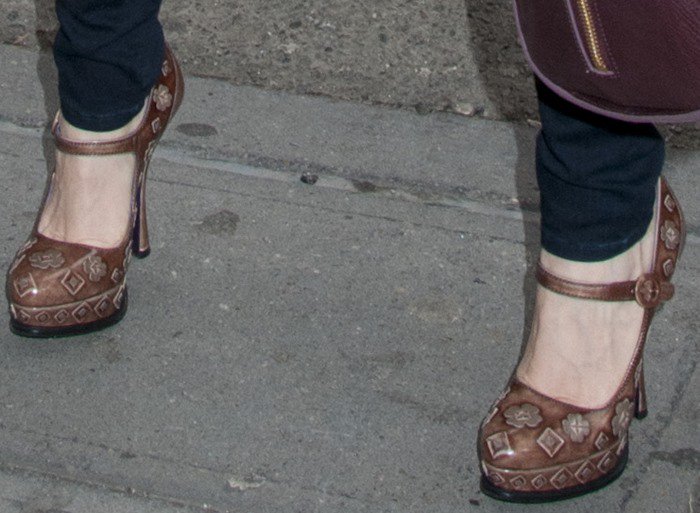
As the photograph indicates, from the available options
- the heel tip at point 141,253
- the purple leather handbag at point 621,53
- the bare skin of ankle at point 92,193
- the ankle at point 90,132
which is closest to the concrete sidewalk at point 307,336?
the heel tip at point 141,253

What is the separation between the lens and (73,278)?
2033 millimetres

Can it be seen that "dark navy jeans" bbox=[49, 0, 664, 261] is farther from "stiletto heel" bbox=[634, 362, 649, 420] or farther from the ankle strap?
"stiletto heel" bbox=[634, 362, 649, 420]

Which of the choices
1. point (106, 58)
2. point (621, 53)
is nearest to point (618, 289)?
point (621, 53)

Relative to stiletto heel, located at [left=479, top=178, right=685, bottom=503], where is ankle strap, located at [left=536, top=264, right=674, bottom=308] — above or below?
above

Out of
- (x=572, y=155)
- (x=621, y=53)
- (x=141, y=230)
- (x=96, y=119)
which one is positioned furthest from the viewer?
(x=141, y=230)

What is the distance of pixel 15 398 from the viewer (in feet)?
6.35

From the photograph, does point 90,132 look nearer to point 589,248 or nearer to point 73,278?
point 73,278

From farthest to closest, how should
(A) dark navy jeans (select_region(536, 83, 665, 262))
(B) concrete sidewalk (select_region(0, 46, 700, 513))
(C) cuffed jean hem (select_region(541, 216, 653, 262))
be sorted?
(B) concrete sidewalk (select_region(0, 46, 700, 513)) < (C) cuffed jean hem (select_region(541, 216, 653, 262)) < (A) dark navy jeans (select_region(536, 83, 665, 262))

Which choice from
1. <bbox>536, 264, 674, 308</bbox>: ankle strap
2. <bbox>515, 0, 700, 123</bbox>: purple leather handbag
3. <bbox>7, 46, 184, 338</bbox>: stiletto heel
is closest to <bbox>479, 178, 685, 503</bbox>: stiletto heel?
<bbox>536, 264, 674, 308</bbox>: ankle strap

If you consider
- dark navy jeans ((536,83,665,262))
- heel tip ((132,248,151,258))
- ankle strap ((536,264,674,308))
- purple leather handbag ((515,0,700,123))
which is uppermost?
purple leather handbag ((515,0,700,123))

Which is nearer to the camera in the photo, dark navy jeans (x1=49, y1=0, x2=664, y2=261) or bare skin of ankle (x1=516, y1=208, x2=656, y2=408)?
dark navy jeans (x1=49, y1=0, x2=664, y2=261)

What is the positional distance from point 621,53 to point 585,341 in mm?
485

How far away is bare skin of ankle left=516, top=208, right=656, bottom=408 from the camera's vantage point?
1.76m

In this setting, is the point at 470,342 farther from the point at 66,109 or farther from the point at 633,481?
the point at 66,109
